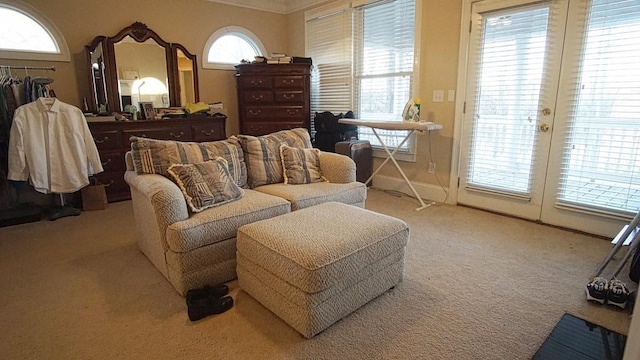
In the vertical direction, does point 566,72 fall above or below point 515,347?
above

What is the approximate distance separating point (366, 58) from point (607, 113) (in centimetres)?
260

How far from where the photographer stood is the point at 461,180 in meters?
3.77

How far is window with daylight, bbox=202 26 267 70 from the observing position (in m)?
4.84

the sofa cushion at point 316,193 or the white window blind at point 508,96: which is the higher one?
the white window blind at point 508,96

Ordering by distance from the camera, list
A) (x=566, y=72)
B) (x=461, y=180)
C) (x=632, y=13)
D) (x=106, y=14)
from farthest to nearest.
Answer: (x=106, y=14) < (x=461, y=180) < (x=566, y=72) < (x=632, y=13)

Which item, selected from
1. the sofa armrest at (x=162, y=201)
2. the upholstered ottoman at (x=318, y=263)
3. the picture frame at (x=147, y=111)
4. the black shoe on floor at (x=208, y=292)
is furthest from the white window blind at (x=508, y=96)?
the picture frame at (x=147, y=111)

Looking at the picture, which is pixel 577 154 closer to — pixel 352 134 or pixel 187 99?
pixel 352 134

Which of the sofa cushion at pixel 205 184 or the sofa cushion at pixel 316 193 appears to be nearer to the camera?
the sofa cushion at pixel 205 184

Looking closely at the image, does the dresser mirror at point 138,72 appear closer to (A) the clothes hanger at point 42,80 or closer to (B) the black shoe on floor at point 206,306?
(A) the clothes hanger at point 42,80

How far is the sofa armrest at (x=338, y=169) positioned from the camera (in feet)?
9.75

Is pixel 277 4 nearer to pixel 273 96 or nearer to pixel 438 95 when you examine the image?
pixel 273 96

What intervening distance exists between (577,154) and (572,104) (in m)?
0.42

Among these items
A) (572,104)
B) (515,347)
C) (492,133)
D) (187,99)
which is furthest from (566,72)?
(187,99)

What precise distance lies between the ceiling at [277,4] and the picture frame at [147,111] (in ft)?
5.84
